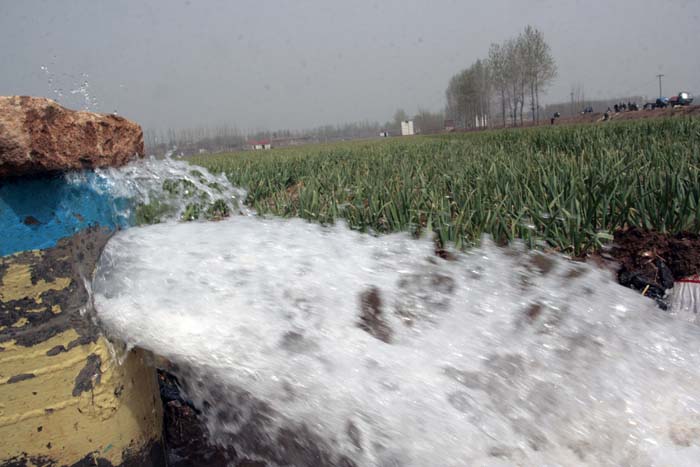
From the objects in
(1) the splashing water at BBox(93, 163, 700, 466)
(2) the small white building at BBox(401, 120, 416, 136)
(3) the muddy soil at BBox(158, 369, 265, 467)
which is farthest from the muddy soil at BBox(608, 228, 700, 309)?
(2) the small white building at BBox(401, 120, 416, 136)

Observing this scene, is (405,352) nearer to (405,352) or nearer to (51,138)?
(405,352)

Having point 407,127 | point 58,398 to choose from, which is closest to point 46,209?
point 58,398

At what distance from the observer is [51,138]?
1414mm

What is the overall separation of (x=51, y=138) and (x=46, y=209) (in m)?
0.22

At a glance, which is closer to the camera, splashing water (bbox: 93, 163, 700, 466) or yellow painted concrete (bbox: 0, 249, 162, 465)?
yellow painted concrete (bbox: 0, 249, 162, 465)

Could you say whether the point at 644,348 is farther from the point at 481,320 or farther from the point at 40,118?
the point at 40,118

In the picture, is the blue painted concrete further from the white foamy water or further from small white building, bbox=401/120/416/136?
small white building, bbox=401/120/416/136

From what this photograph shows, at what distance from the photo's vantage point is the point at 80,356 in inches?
59.9

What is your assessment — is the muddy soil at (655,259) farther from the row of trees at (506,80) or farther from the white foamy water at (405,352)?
the row of trees at (506,80)

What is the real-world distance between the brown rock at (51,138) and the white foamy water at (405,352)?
0.98 ft

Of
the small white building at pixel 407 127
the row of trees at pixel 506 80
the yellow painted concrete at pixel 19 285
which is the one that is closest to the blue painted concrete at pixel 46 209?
the yellow painted concrete at pixel 19 285

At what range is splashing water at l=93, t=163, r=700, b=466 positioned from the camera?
1.65m

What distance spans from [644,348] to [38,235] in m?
2.00

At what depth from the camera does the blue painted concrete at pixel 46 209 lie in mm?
1453
